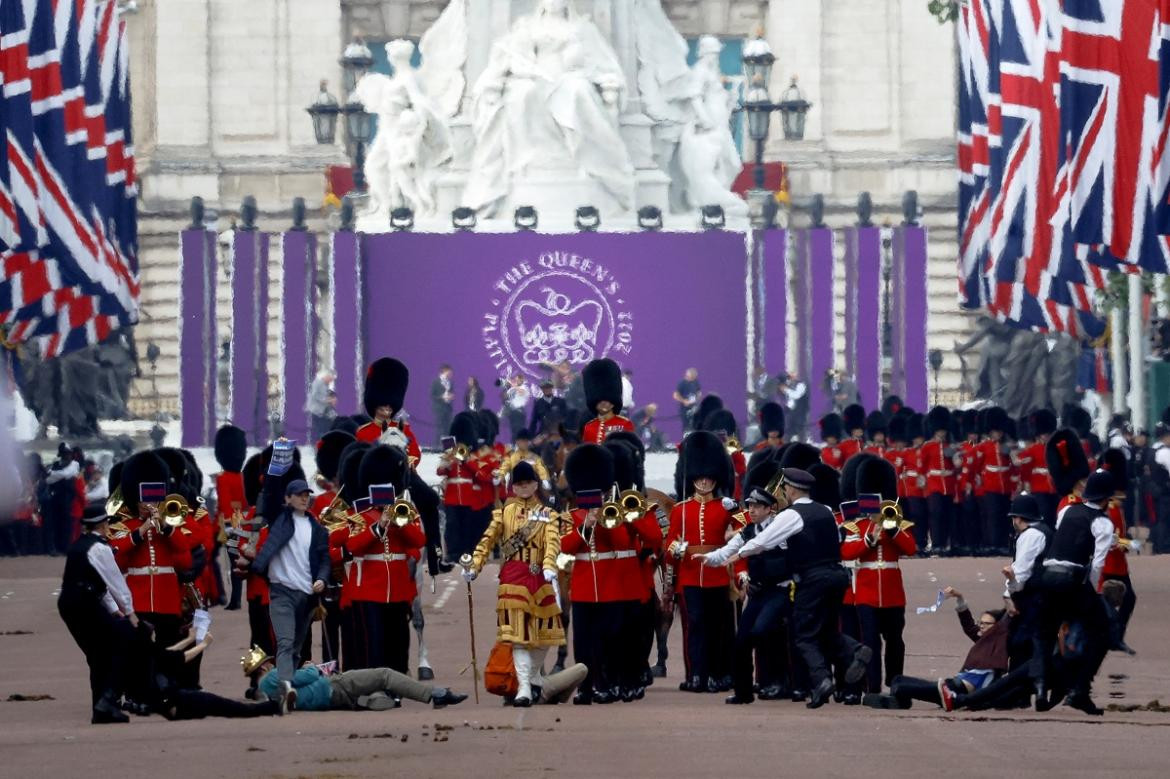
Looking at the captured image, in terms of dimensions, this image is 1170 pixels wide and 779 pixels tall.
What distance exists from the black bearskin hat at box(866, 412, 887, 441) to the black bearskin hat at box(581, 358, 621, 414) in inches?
413

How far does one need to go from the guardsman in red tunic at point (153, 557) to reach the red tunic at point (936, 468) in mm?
16612

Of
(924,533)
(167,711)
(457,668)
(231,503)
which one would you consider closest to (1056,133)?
(924,533)

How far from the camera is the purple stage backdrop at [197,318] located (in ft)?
166

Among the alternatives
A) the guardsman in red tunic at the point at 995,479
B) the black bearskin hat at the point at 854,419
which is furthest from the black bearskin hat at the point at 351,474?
the guardsman in red tunic at the point at 995,479

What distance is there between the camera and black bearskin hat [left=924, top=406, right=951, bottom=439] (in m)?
36.7

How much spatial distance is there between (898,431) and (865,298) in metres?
13.0

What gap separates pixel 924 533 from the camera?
37031mm

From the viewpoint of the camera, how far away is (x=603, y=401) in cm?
2564

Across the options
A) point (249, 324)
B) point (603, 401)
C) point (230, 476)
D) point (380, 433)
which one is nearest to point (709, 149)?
point (249, 324)

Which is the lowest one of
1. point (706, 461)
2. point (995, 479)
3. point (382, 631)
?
point (382, 631)

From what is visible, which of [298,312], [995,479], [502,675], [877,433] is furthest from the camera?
[298,312]

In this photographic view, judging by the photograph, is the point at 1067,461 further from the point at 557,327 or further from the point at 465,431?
the point at 557,327

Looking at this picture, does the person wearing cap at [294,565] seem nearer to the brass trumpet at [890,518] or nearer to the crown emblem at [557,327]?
the brass trumpet at [890,518]

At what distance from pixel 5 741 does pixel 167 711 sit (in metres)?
1.47
